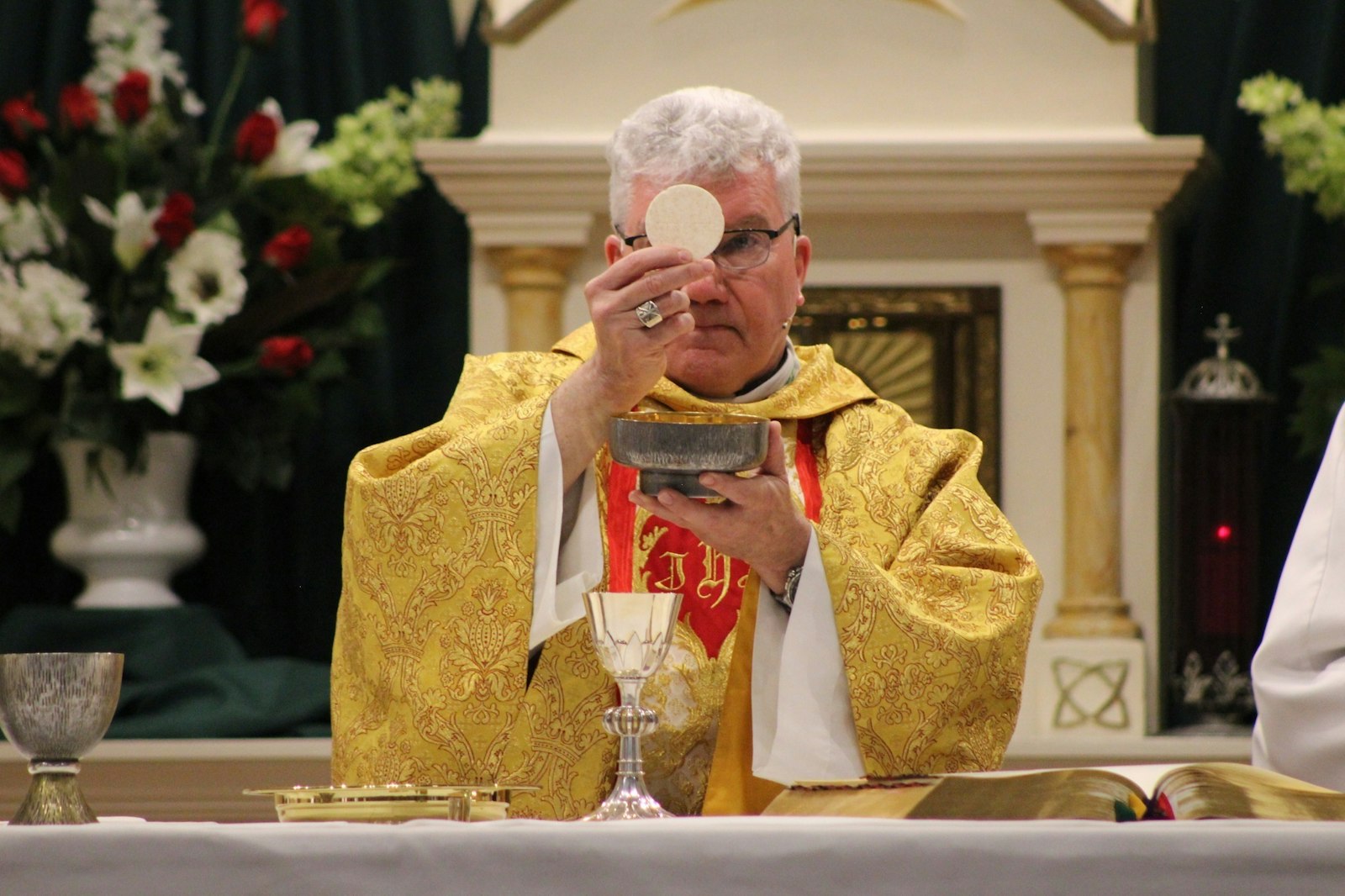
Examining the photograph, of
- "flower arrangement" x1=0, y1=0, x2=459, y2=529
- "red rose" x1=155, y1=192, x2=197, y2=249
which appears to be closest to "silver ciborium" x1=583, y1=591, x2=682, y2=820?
"flower arrangement" x1=0, y1=0, x2=459, y2=529

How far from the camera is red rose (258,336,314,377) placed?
4055 millimetres

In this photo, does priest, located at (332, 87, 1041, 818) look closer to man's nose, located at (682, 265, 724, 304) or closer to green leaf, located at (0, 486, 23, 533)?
man's nose, located at (682, 265, 724, 304)

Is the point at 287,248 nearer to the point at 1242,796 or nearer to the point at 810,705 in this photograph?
the point at 810,705

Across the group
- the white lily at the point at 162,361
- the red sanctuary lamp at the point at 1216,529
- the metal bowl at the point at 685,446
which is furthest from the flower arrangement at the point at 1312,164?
the metal bowl at the point at 685,446

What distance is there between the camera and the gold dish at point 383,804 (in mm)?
1604

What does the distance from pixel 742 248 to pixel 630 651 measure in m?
0.85

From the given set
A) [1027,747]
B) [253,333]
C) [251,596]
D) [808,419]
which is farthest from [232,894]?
[251,596]

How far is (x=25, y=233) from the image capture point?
13.0ft

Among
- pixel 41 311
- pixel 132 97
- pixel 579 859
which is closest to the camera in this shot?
pixel 579 859

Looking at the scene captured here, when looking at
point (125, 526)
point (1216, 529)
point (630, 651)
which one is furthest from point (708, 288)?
point (125, 526)

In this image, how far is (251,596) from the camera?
187 inches

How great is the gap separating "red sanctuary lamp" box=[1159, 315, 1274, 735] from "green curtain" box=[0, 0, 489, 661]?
1.77 meters

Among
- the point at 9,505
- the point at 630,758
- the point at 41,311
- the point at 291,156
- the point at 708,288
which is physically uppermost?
the point at 291,156

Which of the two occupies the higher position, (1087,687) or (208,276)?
(208,276)
